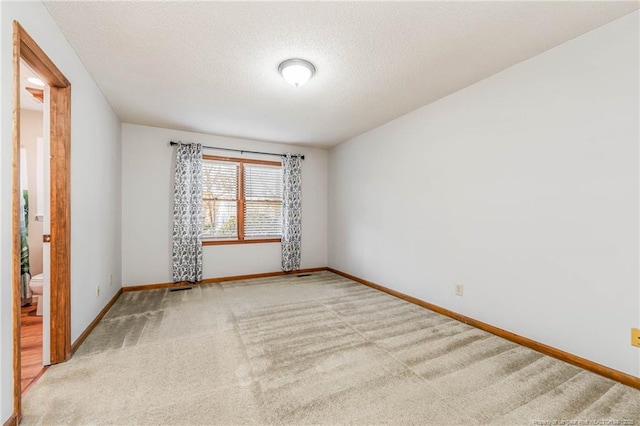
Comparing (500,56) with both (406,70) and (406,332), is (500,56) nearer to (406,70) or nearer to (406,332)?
(406,70)

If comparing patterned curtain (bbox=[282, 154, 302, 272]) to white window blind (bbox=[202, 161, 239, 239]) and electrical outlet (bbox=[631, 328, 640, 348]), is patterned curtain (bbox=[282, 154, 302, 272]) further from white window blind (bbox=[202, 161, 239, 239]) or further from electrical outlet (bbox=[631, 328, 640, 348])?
electrical outlet (bbox=[631, 328, 640, 348])

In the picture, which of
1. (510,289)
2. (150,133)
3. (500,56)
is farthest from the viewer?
(150,133)

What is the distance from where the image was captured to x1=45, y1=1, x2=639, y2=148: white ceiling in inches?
70.4

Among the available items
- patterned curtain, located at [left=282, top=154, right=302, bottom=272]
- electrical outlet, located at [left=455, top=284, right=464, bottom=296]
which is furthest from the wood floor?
electrical outlet, located at [left=455, top=284, right=464, bottom=296]

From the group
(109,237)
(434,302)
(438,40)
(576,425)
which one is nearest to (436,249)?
(434,302)

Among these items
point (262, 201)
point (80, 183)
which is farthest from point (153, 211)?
point (80, 183)

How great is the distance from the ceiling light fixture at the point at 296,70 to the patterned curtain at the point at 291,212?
261 cm

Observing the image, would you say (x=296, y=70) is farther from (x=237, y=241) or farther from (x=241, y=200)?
(x=237, y=241)

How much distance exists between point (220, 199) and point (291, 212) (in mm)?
1245

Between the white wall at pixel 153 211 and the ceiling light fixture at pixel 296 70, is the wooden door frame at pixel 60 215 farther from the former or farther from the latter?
the white wall at pixel 153 211

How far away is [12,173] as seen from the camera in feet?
4.61

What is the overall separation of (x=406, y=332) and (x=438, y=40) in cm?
253

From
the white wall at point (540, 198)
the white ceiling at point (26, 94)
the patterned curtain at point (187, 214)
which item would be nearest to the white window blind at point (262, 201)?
the patterned curtain at point (187, 214)

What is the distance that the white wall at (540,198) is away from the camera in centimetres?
189
